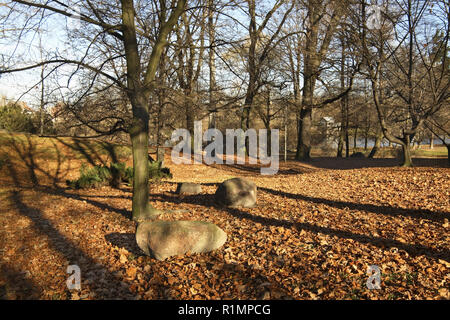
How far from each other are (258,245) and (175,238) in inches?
55.9

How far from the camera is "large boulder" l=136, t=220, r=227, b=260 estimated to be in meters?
5.00

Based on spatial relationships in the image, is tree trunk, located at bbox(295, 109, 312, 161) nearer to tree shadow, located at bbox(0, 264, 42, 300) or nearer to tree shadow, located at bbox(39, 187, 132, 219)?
tree shadow, located at bbox(39, 187, 132, 219)

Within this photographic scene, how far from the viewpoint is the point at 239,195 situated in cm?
802

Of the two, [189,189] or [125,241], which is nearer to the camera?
[125,241]

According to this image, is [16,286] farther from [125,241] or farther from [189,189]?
[189,189]

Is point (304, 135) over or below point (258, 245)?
over

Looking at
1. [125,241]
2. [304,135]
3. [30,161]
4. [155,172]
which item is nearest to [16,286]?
[125,241]

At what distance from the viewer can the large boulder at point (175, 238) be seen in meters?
5.00

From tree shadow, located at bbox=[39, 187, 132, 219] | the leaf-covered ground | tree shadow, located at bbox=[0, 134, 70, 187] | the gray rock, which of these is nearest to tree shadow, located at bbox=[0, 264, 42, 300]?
the leaf-covered ground

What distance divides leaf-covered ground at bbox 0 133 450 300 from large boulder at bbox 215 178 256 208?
0.98ft

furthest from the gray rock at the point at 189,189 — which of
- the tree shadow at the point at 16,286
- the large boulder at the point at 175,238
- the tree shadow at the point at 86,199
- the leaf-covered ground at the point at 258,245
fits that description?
the tree shadow at the point at 16,286

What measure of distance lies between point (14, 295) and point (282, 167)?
15.6m

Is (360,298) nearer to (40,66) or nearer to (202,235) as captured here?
(202,235)
